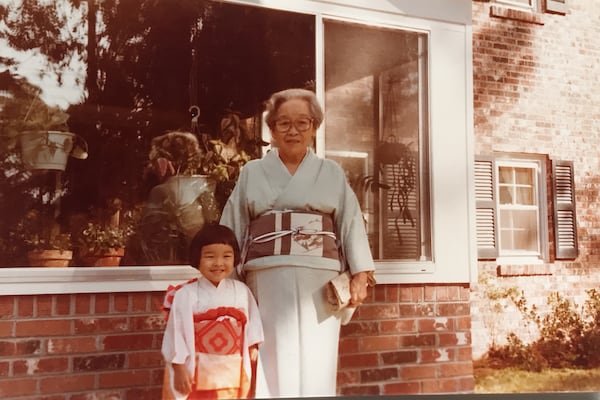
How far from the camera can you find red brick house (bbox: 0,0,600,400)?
298 cm

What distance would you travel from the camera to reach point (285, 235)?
270 cm

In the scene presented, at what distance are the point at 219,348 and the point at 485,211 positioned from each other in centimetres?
147

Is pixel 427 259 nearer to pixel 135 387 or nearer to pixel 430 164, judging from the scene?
pixel 430 164

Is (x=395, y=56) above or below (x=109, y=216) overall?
above

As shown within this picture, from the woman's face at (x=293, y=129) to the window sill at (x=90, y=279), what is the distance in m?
0.67

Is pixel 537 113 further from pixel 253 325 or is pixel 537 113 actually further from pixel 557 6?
pixel 253 325

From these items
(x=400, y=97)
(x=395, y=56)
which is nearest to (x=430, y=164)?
(x=400, y=97)

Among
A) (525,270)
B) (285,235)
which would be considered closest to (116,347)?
(285,235)

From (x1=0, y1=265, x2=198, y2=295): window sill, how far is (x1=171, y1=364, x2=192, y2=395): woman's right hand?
0.34 meters

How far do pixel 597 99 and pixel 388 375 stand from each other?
178 cm

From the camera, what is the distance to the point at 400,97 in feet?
10.1

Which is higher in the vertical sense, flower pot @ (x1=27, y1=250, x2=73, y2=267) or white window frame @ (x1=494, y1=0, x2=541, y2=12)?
white window frame @ (x1=494, y1=0, x2=541, y2=12)

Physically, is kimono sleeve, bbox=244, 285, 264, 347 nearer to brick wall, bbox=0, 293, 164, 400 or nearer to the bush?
brick wall, bbox=0, 293, 164, 400

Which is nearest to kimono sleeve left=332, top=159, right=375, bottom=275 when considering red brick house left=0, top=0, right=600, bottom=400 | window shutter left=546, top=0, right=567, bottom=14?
red brick house left=0, top=0, right=600, bottom=400
